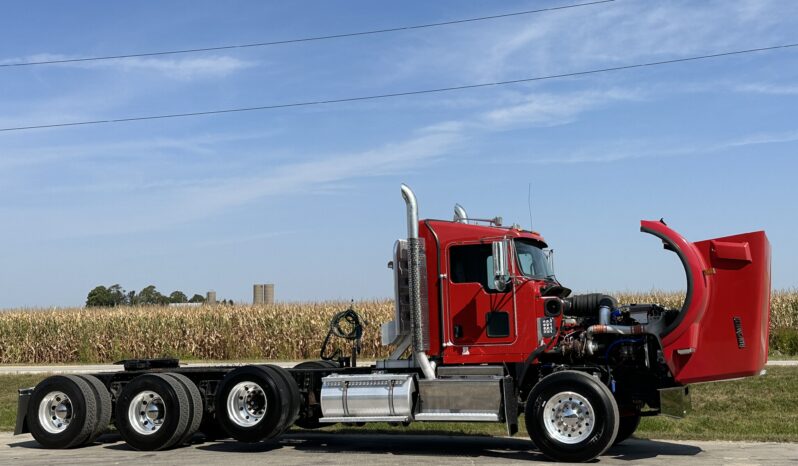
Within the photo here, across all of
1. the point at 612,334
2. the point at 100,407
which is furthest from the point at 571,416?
the point at 100,407

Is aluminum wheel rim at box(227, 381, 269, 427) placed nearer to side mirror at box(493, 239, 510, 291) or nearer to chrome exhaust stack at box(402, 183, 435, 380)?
chrome exhaust stack at box(402, 183, 435, 380)

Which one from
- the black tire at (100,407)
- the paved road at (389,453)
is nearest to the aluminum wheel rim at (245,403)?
the paved road at (389,453)

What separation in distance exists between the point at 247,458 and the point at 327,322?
77.9 ft

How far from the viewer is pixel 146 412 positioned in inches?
557

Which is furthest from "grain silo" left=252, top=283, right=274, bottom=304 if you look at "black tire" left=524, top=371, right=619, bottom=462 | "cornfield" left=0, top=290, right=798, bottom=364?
"black tire" left=524, top=371, right=619, bottom=462

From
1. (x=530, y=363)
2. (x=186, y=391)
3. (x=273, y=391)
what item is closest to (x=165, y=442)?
(x=186, y=391)

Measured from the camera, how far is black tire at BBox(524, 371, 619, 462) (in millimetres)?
11852

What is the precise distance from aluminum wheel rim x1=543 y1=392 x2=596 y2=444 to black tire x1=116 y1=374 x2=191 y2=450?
521 cm

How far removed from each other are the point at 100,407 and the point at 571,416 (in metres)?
7.00

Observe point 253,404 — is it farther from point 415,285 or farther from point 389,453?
point 415,285

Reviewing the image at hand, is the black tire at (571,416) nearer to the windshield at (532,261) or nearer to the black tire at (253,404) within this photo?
the windshield at (532,261)

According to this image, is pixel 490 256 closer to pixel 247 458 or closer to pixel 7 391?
pixel 247 458

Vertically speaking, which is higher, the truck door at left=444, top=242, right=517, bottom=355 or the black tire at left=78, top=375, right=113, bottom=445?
the truck door at left=444, top=242, right=517, bottom=355

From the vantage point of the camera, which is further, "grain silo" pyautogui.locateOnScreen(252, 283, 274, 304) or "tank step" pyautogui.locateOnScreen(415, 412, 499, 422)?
"grain silo" pyautogui.locateOnScreen(252, 283, 274, 304)
